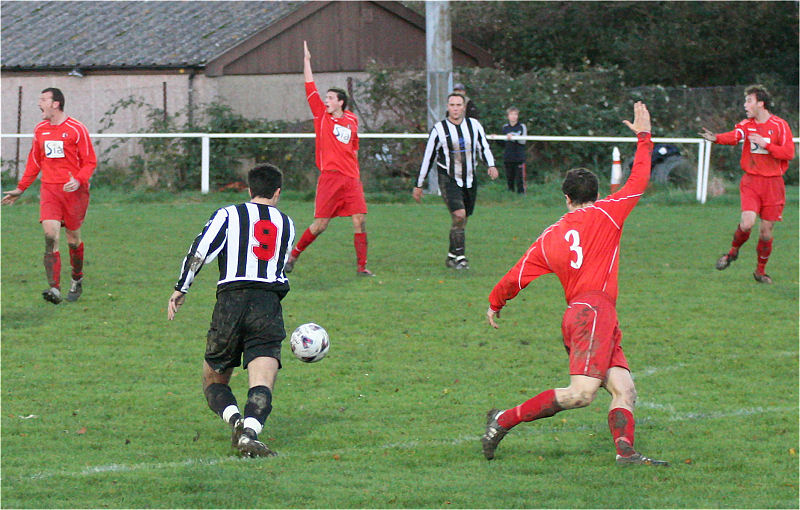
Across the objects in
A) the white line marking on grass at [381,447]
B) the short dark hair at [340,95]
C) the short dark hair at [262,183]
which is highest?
the short dark hair at [340,95]

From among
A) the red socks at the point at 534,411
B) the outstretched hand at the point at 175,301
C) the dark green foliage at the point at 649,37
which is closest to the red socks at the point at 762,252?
the red socks at the point at 534,411

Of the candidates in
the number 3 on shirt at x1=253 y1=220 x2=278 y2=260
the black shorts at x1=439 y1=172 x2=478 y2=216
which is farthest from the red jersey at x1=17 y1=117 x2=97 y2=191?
the number 3 on shirt at x1=253 y1=220 x2=278 y2=260

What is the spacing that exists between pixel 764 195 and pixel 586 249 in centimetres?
676

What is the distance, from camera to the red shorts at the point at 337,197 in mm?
12594

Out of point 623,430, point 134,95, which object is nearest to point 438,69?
point 134,95

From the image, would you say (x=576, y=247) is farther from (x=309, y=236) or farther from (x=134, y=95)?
(x=134, y=95)

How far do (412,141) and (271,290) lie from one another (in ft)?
51.0

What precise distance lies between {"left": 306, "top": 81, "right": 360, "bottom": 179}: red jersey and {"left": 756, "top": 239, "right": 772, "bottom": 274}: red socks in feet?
15.8

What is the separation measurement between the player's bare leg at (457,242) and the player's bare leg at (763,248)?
3450 mm

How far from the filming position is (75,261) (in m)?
11.6

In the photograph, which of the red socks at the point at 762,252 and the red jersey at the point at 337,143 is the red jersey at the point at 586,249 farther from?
the red socks at the point at 762,252

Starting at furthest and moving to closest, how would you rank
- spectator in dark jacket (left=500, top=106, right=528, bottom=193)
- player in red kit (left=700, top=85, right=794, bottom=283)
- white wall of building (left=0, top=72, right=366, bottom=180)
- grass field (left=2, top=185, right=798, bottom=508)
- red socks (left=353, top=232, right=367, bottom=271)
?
white wall of building (left=0, top=72, right=366, bottom=180) < spectator in dark jacket (left=500, top=106, right=528, bottom=193) < red socks (left=353, top=232, right=367, bottom=271) < player in red kit (left=700, top=85, right=794, bottom=283) < grass field (left=2, top=185, right=798, bottom=508)

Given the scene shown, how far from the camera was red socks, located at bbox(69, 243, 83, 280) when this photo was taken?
11.5 meters

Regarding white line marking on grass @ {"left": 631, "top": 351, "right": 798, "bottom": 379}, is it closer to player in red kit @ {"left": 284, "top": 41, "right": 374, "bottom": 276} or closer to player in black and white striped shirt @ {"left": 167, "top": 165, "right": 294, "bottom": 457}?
player in black and white striped shirt @ {"left": 167, "top": 165, "right": 294, "bottom": 457}
